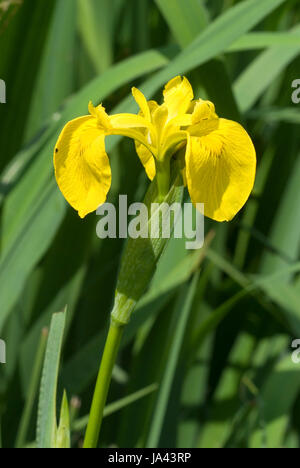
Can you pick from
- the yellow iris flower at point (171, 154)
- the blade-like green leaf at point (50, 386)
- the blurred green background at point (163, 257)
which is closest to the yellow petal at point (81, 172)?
the yellow iris flower at point (171, 154)

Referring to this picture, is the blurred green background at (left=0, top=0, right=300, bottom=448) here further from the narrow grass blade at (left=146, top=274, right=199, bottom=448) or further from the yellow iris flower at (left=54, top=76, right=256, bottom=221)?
the yellow iris flower at (left=54, top=76, right=256, bottom=221)

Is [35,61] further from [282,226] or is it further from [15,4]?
[282,226]

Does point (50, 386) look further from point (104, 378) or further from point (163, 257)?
point (163, 257)

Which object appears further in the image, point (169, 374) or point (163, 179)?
point (169, 374)

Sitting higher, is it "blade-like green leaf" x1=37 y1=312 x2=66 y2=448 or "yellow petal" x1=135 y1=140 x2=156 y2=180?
"yellow petal" x1=135 y1=140 x2=156 y2=180

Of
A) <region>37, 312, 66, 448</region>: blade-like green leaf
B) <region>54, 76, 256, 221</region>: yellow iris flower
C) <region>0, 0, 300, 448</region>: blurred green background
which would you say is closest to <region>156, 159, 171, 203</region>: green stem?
<region>54, 76, 256, 221</region>: yellow iris flower

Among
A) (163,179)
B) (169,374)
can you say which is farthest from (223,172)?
(169,374)

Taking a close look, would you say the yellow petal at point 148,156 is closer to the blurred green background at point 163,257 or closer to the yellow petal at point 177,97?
the yellow petal at point 177,97
